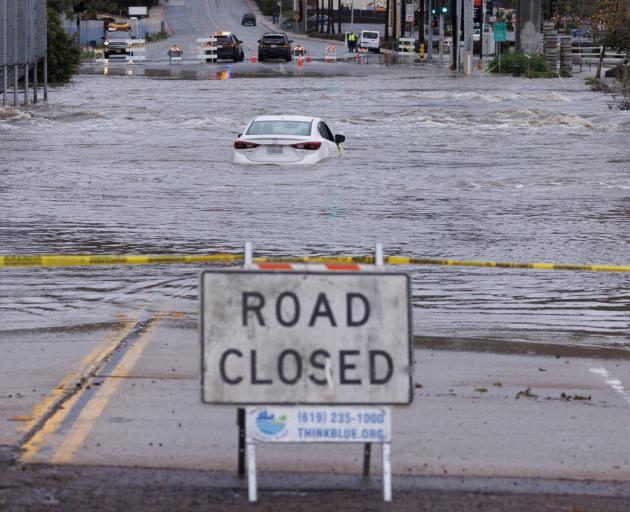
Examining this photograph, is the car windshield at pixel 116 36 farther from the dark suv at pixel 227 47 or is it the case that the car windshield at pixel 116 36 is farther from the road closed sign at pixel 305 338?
the road closed sign at pixel 305 338

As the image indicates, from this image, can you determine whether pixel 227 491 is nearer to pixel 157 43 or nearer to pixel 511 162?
pixel 511 162

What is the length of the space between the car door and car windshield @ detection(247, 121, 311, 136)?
48cm

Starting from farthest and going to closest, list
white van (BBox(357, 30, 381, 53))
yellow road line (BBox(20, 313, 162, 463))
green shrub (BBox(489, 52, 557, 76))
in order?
white van (BBox(357, 30, 381, 53)), green shrub (BBox(489, 52, 557, 76)), yellow road line (BBox(20, 313, 162, 463))

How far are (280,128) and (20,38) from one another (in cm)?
2032

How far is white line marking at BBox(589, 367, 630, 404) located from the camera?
9.43 meters

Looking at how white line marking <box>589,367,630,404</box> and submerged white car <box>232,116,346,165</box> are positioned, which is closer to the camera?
white line marking <box>589,367,630,404</box>

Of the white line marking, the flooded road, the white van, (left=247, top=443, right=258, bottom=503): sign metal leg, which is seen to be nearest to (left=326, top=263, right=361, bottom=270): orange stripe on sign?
(left=247, top=443, right=258, bottom=503): sign metal leg

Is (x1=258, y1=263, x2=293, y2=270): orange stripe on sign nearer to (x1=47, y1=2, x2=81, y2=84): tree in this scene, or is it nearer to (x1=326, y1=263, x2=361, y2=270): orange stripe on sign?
(x1=326, y1=263, x2=361, y2=270): orange stripe on sign

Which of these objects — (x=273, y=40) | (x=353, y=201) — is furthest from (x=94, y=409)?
(x=273, y=40)

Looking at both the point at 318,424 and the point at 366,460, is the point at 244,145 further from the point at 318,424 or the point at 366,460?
the point at 318,424

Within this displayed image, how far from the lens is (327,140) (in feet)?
85.7

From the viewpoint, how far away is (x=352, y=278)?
6363 millimetres

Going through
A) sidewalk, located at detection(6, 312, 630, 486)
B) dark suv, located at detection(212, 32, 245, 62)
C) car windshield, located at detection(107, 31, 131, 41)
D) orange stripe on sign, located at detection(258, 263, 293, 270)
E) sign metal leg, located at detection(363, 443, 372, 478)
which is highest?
car windshield, located at detection(107, 31, 131, 41)

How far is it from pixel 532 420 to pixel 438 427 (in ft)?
2.19
